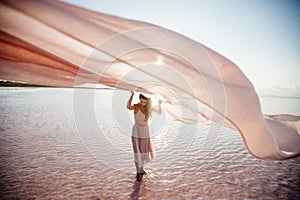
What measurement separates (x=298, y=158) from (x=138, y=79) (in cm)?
206

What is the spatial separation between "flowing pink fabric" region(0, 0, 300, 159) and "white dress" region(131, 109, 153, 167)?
1939mm

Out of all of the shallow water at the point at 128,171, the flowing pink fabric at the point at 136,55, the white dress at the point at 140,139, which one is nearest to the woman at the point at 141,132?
the white dress at the point at 140,139

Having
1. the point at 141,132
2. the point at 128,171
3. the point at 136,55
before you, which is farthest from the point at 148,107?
the point at 136,55

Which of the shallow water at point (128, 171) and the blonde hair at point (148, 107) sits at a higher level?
the blonde hair at point (148, 107)

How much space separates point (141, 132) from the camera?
4.05m

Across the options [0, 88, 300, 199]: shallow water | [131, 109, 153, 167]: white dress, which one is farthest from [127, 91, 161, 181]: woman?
[0, 88, 300, 199]: shallow water

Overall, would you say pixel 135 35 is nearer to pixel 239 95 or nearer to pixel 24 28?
pixel 24 28

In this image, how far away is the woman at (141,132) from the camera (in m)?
3.96

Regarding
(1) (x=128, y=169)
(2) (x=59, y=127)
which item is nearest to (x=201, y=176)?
(1) (x=128, y=169)

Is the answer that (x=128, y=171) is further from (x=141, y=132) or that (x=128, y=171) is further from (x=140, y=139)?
(x=141, y=132)

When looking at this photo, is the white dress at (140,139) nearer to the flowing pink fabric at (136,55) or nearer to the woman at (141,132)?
the woman at (141,132)

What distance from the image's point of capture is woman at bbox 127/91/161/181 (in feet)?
13.0

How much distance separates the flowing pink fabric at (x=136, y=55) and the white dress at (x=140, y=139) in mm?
1939

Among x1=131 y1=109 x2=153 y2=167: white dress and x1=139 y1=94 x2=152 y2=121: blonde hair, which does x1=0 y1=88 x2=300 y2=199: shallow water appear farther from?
x1=139 y1=94 x2=152 y2=121: blonde hair
